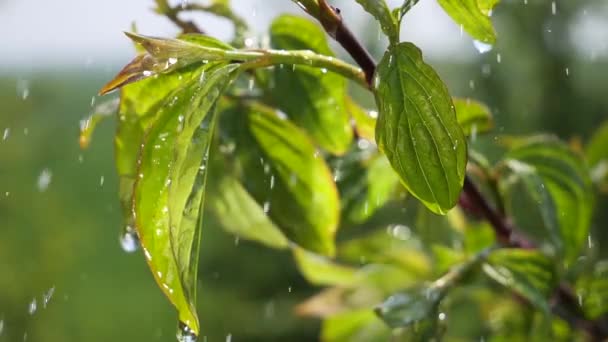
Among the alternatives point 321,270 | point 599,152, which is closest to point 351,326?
point 321,270

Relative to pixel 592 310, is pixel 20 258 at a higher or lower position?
lower

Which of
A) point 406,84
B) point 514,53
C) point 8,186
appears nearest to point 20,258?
point 8,186

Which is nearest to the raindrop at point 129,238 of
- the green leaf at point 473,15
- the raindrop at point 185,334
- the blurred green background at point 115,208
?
the raindrop at point 185,334

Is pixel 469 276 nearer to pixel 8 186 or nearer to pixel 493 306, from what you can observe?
pixel 493 306

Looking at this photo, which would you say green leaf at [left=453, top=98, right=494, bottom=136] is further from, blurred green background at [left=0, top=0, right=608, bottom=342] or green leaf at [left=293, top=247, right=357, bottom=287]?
blurred green background at [left=0, top=0, right=608, bottom=342]

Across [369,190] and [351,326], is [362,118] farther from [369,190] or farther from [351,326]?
[351,326]

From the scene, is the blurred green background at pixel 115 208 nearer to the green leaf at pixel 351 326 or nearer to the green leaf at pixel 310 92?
the green leaf at pixel 351 326
